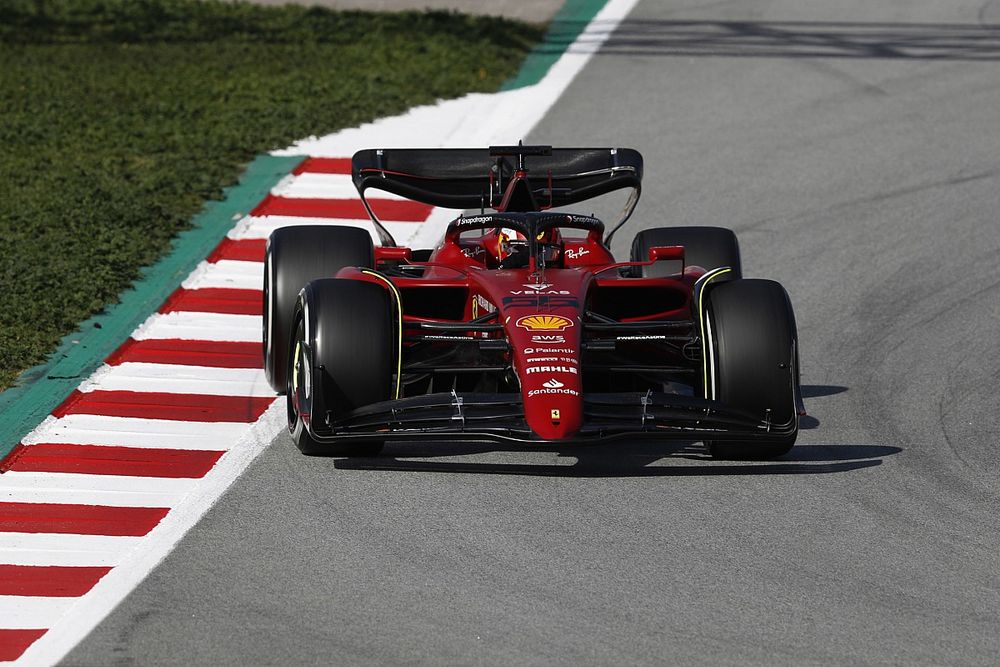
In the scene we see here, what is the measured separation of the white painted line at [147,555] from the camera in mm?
6275

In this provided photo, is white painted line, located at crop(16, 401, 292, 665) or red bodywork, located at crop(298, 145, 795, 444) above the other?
red bodywork, located at crop(298, 145, 795, 444)

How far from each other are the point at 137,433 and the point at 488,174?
255 centimetres

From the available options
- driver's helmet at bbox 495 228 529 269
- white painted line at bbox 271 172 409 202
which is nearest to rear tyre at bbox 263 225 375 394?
driver's helmet at bbox 495 228 529 269

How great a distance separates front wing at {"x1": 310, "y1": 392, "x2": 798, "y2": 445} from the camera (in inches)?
294

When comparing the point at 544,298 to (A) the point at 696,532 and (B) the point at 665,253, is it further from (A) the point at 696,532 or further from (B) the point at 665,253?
(A) the point at 696,532

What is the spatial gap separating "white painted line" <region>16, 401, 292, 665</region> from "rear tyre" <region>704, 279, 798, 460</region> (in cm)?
223

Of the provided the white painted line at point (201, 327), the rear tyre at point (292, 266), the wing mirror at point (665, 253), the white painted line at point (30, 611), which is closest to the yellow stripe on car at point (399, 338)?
the rear tyre at point (292, 266)

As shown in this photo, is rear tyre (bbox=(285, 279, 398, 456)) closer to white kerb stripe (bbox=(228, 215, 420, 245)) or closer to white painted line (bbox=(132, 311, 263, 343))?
white painted line (bbox=(132, 311, 263, 343))

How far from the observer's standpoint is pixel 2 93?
15.8 meters

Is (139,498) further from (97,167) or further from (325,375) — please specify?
(97,167)

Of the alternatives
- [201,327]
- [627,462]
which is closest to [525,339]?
[627,462]

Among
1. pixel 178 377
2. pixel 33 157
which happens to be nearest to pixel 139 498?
pixel 178 377

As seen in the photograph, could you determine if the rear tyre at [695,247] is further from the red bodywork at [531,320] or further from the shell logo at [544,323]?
the shell logo at [544,323]

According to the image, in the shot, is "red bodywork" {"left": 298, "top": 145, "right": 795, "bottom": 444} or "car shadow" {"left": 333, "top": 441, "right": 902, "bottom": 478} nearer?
"red bodywork" {"left": 298, "top": 145, "right": 795, "bottom": 444}
